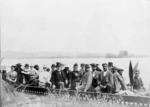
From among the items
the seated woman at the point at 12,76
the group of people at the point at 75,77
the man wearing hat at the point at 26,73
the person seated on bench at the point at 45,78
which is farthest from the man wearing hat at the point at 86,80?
the seated woman at the point at 12,76

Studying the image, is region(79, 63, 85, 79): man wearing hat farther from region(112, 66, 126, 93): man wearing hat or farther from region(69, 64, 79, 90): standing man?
region(112, 66, 126, 93): man wearing hat

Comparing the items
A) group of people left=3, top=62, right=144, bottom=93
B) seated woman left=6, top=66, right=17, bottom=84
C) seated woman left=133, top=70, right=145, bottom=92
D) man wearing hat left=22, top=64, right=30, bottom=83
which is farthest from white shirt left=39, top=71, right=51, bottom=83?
seated woman left=133, top=70, right=145, bottom=92

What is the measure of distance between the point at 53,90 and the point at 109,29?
2.01ft

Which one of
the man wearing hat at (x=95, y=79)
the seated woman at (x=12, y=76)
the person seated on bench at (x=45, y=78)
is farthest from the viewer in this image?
the seated woman at (x=12, y=76)

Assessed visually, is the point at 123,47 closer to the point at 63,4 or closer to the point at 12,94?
the point at 63,4

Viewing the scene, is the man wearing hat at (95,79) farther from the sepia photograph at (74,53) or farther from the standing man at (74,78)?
the standing man at (74,78)

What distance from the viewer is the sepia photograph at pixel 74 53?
4.91ft

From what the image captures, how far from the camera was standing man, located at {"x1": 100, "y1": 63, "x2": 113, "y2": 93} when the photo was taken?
5.09ft

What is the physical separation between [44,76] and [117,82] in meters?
0.56

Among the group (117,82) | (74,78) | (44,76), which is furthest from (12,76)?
(117,82)

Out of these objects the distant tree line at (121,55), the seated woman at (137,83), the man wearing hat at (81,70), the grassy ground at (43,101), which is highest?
the distant tree line at (121,55)

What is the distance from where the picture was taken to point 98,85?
158cm

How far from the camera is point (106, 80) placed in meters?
1.56

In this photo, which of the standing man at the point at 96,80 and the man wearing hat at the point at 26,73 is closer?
the standing man at the point at 96,80
